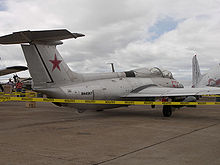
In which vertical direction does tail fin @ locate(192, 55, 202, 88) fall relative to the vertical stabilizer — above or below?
above

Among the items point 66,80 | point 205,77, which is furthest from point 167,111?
point 205,77

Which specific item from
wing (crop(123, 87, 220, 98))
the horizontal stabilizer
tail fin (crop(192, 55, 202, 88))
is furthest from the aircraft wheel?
tail fin (crop(192, 55, 202, 88))

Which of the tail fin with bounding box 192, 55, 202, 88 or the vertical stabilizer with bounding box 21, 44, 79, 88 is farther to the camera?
the tail fin with bounding box 192, 55, 202, 88

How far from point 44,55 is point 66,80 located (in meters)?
1.53

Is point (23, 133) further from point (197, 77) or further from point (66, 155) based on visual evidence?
point (197, 77)

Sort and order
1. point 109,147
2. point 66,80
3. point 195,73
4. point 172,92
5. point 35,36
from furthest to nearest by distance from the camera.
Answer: point 195,73 → point 172,92 → point 66,80 → point 35,36 → point 109,147

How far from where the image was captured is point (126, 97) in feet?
42.2

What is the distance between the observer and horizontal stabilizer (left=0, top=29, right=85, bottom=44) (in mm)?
9531

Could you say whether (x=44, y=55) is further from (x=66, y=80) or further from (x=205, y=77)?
(x=205, y=77)

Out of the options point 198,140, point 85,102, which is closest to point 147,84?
point 85,102

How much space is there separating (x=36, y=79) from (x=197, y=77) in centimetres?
3008

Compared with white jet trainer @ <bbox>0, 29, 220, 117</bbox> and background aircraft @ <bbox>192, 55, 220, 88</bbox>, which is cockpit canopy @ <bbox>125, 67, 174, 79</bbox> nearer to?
white jet trainer @ <bbox>0, 29, 220, 117</bbox>

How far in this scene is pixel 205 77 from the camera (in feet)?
119

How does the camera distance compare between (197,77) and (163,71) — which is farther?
(197,77)
